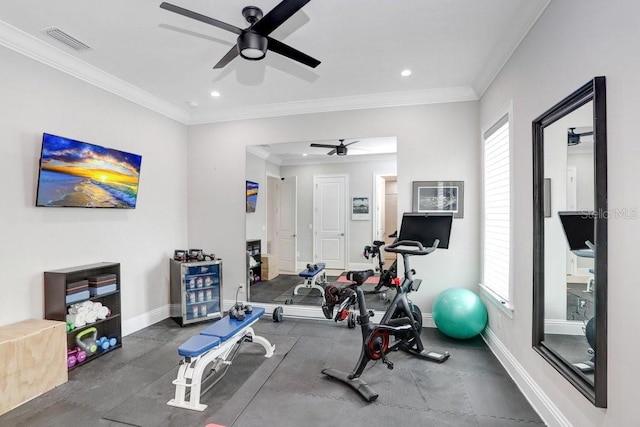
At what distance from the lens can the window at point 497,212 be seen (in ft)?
10.4

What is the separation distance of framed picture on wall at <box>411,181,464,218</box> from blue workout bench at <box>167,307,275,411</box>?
8.57 ft

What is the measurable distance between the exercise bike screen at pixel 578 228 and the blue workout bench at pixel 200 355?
271 cm

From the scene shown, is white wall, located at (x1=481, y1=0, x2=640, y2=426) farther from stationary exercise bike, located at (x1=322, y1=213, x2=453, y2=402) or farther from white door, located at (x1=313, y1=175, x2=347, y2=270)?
white door, located at (x1=313, y1=175, x2=347, y2=270)

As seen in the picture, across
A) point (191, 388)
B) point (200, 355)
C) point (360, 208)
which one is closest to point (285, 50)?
point (200, 355)

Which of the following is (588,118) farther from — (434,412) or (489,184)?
(434,412)

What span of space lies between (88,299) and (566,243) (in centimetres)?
431

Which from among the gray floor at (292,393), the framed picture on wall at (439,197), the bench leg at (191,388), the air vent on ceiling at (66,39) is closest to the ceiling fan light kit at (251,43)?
the air vent on ceiling at (66,39)

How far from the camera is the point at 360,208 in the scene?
503cm

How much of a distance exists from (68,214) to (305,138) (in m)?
2.99

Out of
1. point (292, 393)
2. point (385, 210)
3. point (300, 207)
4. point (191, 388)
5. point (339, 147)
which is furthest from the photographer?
point (300, 207)

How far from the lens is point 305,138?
4.66m

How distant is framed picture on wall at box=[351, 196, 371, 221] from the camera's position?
4.98 meters

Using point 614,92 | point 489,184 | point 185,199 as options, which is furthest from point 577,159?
point 185,199

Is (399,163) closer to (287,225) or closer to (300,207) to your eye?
(300,207)
